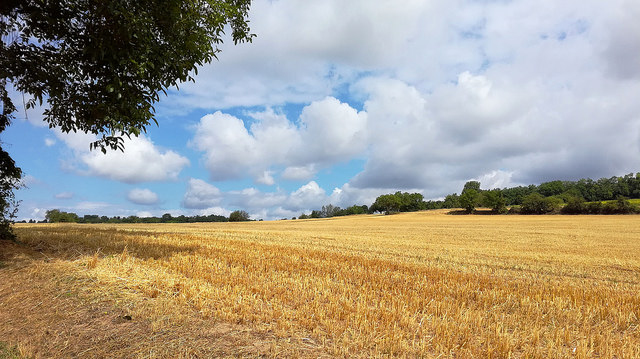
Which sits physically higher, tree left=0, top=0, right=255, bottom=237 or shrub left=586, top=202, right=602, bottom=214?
tree left=0, top=0, right=255, bottom=237

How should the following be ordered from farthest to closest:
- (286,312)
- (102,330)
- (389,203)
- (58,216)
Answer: (389,203) → (58,216) → (286,312) → (102,330)

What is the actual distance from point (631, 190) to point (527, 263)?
5290 inches

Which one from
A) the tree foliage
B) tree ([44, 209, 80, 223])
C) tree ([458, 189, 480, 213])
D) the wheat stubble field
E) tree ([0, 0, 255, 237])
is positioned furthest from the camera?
the tree foliage

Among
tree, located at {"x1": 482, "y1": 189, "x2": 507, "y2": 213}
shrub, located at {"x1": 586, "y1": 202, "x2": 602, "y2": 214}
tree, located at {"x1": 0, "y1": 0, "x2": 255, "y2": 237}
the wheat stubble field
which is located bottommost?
shrub, located at {"x1": 586, "y1": 202, "x2": 602, "y2": 214}

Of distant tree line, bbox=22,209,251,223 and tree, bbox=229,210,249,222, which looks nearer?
distant tree line, bbox=22,209,251,223

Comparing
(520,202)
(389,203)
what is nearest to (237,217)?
(389,203)

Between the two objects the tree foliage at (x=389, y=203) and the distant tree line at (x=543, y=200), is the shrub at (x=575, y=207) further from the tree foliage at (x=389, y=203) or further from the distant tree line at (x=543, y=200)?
the tree foliage at (x=389, y=203)

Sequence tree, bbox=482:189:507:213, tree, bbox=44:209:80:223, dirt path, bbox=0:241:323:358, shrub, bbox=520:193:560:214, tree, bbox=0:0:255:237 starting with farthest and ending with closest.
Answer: tree, bbox=482:189:507:213 < shrub, bbox=520:193:560:214 < tree, bbox=44:209:80:223 < tree, bbox=0:0:255:237 < dirt path, bbox=0:241:323:358

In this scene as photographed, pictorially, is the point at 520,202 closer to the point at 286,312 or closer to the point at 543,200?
the point at 543,200

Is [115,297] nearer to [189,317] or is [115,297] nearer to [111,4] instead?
[189,317]

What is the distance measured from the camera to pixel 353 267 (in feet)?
31.4

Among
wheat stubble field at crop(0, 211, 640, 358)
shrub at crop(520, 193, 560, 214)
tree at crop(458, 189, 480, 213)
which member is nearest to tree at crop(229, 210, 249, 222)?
tree at crop(458, 189, 480, 213)

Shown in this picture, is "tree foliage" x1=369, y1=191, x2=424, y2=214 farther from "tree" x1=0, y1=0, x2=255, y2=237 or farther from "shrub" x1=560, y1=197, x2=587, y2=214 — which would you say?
"tree" x1=0, y1=0, x2=255, y2=237

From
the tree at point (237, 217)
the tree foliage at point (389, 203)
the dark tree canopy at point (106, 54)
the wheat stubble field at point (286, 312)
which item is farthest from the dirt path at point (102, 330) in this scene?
the tree foliage at point (389, 203)
